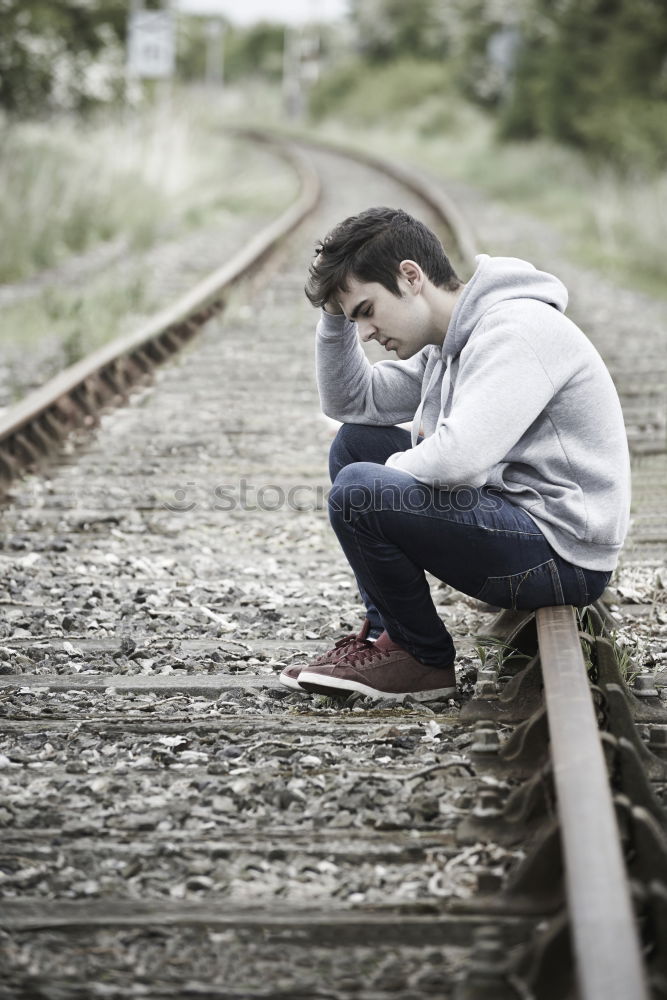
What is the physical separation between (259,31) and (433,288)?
248 ft

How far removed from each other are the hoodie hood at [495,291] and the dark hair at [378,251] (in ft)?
0.34

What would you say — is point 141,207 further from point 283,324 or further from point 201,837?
point 201,837

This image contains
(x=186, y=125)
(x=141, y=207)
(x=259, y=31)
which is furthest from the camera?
(x=259, y=31)

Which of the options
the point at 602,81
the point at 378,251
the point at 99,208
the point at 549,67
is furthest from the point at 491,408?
the point at 549,67

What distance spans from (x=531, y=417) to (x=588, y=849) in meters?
1.23

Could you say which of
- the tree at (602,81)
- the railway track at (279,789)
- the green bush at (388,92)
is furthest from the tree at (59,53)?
the green bush at (388,92)

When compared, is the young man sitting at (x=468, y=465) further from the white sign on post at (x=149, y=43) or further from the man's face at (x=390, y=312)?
the white sign on post at (x=149, y=43)

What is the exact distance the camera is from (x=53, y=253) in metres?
11.5

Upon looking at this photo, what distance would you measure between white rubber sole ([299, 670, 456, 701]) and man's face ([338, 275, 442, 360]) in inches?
35.4

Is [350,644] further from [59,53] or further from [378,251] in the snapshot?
[59,53]

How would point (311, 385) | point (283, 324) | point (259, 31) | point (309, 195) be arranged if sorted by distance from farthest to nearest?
point (259, 31), point (309, 195), point (283, 324), point (311, 385)

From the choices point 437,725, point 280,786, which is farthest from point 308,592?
point 280,786

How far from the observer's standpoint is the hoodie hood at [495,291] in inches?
122

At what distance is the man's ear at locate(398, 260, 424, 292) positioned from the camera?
3.11 metres
